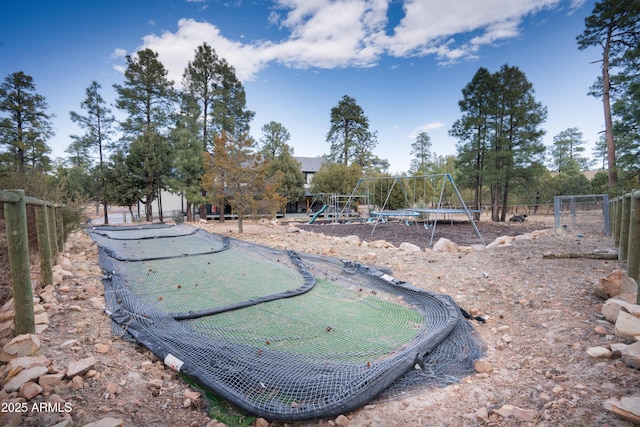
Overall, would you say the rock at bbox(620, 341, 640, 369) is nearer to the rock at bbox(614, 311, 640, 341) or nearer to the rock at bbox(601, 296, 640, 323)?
the rock at bbox(614, 311, 640, 341)

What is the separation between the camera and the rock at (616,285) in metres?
2.68

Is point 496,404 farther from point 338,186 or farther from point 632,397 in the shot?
point 338,186

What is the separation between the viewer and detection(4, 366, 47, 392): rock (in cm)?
155

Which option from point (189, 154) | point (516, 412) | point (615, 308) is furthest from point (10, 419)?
point (189, 154)

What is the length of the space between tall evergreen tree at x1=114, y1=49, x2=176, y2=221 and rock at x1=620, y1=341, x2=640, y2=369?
19173mm

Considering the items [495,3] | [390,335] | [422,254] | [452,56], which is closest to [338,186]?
[452,56]

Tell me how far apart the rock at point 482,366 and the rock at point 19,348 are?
2.96 metres

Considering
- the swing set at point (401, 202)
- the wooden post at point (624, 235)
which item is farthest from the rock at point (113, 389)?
the swing set at point (401, 202)

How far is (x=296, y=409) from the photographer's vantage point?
166 cm

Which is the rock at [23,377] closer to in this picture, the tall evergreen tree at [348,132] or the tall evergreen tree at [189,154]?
the tall evergreen tree at [189,154]

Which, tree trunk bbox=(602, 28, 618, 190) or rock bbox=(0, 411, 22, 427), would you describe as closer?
rock bbox=(0, 411, 22, 427)

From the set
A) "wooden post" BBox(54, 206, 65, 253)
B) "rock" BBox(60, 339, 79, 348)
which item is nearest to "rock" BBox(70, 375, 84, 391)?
"rock" BBox(60, 339, 79, 348)

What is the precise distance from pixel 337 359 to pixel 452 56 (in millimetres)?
16755

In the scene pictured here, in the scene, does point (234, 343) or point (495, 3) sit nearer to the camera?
point (234, 343)
